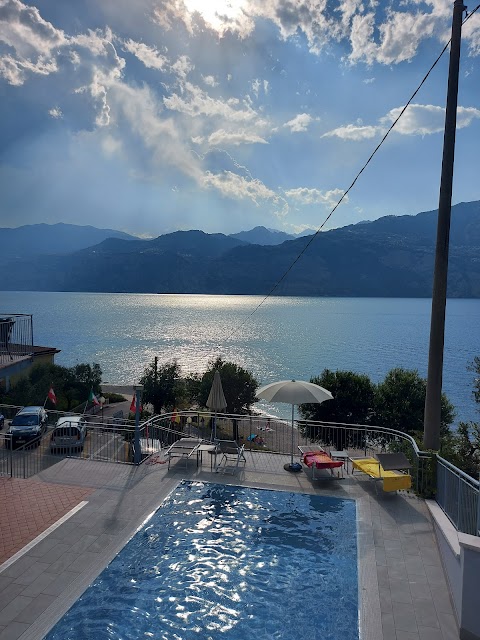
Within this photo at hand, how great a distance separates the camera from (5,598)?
20.2 feet

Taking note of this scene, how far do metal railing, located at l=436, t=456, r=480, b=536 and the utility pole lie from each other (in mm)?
1356

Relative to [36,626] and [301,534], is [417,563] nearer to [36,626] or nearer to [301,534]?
[301,534]

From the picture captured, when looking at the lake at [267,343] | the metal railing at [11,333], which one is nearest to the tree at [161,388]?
the lake at [267,343]

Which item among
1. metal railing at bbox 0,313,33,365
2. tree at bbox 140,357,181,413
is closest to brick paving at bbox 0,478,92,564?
metal railing at bbox 0,313,33,365

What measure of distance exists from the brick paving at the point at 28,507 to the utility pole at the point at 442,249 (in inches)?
326

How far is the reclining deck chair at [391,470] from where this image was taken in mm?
9828

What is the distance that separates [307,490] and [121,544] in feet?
14.9

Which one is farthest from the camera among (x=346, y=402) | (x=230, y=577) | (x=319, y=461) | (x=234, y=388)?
(x=234, y=388)

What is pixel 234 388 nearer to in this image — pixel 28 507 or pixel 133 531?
pixel 28 507

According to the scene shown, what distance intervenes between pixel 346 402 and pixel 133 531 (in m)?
22.3

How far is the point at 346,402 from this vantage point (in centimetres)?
2866

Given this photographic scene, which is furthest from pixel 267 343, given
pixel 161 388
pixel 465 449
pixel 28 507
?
pixel 28 507

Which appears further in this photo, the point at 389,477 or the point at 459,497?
the point at 389,477

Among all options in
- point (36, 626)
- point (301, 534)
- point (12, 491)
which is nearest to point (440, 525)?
point (301, 534)
